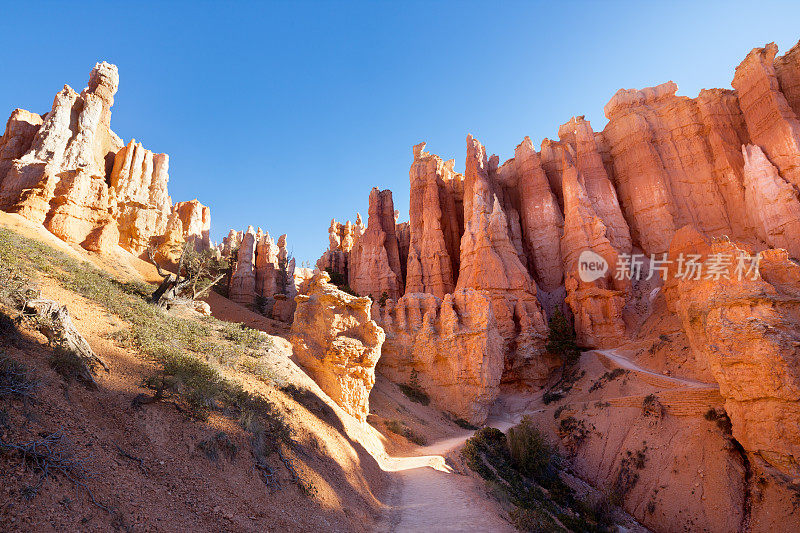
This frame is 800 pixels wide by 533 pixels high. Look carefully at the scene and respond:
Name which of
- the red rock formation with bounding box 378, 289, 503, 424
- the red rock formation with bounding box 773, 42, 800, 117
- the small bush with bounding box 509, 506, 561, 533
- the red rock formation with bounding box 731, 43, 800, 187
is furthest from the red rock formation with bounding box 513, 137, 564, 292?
the small bush with bounding box 509, 506, 561, 533

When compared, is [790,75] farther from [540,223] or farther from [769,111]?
[540,223]

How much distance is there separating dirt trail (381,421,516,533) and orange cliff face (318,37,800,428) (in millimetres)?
12059

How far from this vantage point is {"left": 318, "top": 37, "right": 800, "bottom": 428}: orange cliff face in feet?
95.4

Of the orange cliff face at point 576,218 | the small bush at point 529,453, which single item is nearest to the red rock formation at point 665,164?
the orange cliff face at point 576,218

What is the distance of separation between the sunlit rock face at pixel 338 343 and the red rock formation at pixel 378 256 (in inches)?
1152

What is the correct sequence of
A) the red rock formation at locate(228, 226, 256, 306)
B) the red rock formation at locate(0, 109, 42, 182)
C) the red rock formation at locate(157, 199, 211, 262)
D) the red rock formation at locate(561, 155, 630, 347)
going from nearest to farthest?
the red rock formation at locate(0, 109, 42, 182) < the red rock formation at locate(561, 155, 630, 347) < the red rock formation at locate(157, 199, 211, 262) < the red rock formation at locate(228, 226, 256, 306)

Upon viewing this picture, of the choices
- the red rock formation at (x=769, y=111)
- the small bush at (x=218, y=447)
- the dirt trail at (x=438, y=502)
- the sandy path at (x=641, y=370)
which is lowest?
the dirt trail at (x=438, y=502)

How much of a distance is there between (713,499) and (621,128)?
43.2 metres

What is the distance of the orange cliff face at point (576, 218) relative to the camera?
95.4 ft

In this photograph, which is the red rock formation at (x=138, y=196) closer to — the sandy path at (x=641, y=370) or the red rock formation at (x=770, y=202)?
the sandy path at (x=641, y=370)

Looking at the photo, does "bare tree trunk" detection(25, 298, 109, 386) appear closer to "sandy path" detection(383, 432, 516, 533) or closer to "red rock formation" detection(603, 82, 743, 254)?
"sandy path" detection(383, 432, 516, 533)

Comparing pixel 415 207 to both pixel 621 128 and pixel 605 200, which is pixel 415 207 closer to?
pixel 605 200

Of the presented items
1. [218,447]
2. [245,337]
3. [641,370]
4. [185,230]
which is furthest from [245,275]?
[218,447]

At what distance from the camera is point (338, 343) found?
609 inches
